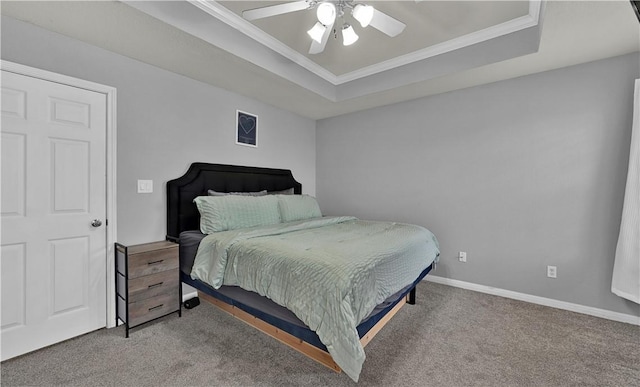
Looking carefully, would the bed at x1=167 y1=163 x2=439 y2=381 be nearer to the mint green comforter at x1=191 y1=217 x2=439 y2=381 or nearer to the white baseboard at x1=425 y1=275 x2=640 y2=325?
the mint green comforter at x1=191 y1=217 x2=439 y2=381

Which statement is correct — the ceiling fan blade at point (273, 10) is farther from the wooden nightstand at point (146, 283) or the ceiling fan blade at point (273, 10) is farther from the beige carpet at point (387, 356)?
the beige carpet at point (387, 356)

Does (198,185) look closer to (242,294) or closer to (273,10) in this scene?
(242,294)

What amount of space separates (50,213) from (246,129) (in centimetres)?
208

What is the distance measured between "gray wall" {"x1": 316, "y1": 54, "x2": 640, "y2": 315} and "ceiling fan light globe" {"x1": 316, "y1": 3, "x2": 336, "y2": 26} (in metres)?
2.13

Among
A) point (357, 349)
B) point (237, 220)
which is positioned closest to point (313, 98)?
point (237, 220)

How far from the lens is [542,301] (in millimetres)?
2811

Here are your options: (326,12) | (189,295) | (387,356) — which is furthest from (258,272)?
(326,12)

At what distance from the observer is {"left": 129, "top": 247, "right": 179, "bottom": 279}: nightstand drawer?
2207 mm

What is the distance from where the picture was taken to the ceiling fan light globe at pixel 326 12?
1.79m

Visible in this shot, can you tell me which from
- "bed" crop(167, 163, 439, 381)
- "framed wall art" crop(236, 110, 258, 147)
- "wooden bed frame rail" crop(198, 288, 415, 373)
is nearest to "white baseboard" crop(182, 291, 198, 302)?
"bed" crop(167, 163, 439, 381)

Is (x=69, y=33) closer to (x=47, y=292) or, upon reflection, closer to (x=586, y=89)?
(x=47, y=292)

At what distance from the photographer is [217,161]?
10.7 ft

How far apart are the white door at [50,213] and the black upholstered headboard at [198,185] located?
0.57 metres

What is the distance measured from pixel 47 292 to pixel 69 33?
1.97 meters
